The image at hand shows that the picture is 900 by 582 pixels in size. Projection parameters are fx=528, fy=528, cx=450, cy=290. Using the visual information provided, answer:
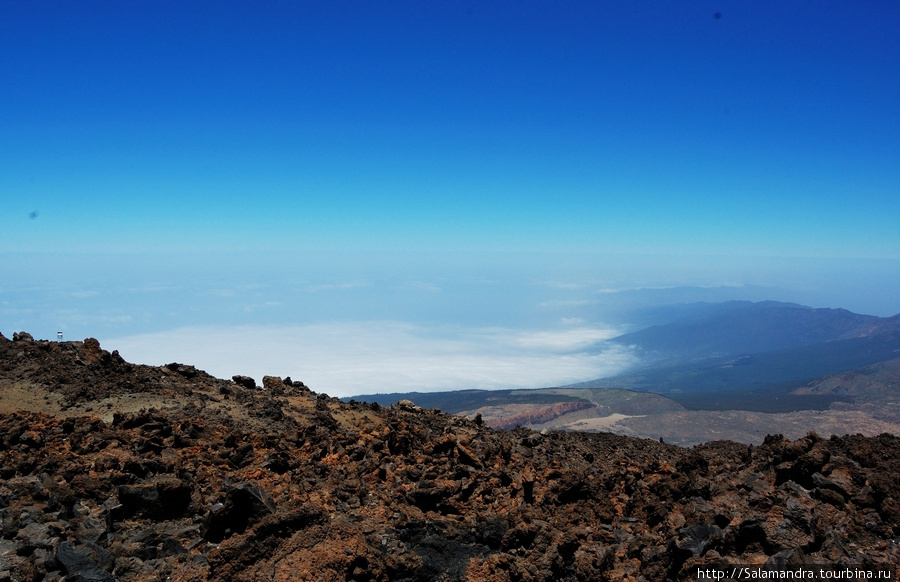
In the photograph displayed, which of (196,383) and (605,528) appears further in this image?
(196,383)

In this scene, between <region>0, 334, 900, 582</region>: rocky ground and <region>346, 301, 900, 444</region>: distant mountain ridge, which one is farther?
<region>346, 301, 900, 444</region>: distant mountain ridge

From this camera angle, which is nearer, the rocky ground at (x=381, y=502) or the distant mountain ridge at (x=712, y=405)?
the rocky ground at (x=381, y=502)

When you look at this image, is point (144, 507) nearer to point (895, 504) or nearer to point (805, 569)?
point (805, 569)

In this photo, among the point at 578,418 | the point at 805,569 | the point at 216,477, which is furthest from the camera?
the point at 578,418

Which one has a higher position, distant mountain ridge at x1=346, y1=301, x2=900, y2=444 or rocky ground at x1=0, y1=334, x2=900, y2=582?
rocky ground at x1=0, y1=334, x2=900, y2=582

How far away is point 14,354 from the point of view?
13.0 meters

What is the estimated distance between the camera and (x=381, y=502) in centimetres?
734

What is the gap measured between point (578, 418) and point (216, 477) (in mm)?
63521

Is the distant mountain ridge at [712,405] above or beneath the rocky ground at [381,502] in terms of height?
beneath

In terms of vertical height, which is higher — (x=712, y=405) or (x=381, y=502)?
(x=381, y=502)

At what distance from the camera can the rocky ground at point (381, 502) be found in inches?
215

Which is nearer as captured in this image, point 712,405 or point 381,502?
point 381,502

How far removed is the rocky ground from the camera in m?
5.47

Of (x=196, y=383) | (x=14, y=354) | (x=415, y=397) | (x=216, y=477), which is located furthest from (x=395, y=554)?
(x=415, y=397)
